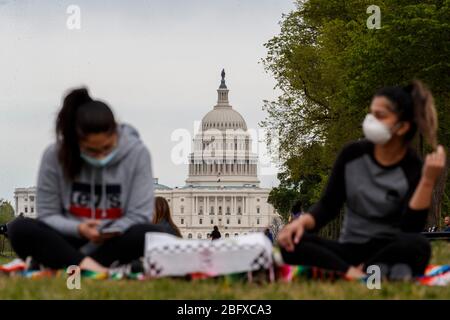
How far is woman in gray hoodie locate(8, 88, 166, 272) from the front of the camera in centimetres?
1022

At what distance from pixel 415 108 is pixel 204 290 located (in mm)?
2037

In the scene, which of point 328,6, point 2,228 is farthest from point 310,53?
point 2,228

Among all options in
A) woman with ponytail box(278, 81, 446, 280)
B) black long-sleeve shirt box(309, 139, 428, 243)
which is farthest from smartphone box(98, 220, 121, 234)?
black long-sleeve shirt box(309, 139, 428, 243)

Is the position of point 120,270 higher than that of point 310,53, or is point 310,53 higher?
point 310,53

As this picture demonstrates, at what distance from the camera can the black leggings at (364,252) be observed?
32.9ft

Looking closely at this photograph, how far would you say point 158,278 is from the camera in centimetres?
983

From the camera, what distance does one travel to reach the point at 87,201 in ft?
34.2

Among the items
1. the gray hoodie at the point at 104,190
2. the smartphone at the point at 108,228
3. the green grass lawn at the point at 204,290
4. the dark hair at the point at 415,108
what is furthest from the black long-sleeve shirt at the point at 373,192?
the smartphone at the point at 108,228

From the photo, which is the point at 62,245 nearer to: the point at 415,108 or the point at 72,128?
the point at 72,128

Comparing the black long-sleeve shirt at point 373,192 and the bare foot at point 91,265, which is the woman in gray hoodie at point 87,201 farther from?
the black long-sleeve shirt at point 373,192

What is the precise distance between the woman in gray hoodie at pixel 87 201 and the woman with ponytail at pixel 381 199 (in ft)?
3.26
